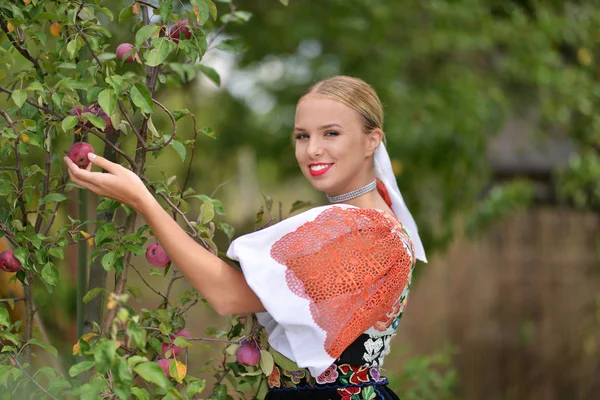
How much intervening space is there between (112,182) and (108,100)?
0.17m

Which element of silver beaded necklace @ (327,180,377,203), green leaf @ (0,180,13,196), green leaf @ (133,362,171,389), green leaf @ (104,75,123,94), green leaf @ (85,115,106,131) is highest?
green leaf @ (104,75,123,94)

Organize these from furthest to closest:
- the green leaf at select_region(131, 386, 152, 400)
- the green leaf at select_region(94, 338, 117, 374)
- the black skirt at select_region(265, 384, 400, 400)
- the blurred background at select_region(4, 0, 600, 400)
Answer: the blurred background at select_region(4, 0, 600, 400) → the black skirt at select_region(265, 384, 400, 400) → the green leaf at select_region(131, 386, 152, 400) → the green leaf at select_region(94, 338, 117, 374)

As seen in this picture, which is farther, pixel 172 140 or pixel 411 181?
pixel 411 181

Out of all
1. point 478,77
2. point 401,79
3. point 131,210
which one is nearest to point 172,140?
point 131,210

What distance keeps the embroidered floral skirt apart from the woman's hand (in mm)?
582

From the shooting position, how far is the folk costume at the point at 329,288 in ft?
5.61

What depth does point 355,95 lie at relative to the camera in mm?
1970

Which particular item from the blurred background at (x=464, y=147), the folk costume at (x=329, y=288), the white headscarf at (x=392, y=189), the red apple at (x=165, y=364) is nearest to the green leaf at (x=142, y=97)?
the folk costume at (x=329, y=288)

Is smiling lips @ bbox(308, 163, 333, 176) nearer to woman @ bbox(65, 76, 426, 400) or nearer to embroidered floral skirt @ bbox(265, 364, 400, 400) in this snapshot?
woman @ bbox(65, 76, 426, 400)

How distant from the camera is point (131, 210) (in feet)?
6.04

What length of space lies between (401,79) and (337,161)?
11.0ft

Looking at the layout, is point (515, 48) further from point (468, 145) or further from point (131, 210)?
point (131, 210)

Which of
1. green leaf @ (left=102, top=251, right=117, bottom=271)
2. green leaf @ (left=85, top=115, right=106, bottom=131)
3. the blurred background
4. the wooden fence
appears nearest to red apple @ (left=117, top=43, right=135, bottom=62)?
green leaf @ (left=85, top=115, right=106, bottom=131)

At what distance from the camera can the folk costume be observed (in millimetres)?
1709
